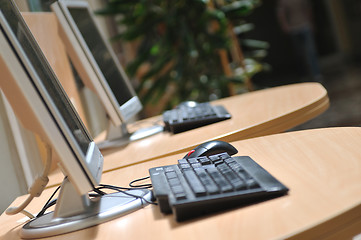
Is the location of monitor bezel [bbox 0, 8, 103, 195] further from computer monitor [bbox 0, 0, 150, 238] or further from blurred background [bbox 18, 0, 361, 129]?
blurred background [bbox 18, 0, 361, 129]

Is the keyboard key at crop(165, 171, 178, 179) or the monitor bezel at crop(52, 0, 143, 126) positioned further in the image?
the monitor bezel at crop(52, 0, 143, 126)

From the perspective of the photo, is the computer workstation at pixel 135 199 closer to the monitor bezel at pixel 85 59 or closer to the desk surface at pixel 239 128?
the desk surface at pixel 239 128

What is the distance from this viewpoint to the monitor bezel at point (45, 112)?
0.76 m

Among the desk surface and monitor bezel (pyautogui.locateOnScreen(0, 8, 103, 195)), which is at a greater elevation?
monitor bezel (pyautogui.locateOnScreen(0, 8, 103, 195))

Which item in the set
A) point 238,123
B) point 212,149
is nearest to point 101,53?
point 238,123

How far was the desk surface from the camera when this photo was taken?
1379mm

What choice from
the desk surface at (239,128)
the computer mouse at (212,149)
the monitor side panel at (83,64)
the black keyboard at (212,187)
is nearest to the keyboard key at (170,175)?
the black keyboard at (212,187)

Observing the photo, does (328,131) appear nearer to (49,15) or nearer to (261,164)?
(261,164)

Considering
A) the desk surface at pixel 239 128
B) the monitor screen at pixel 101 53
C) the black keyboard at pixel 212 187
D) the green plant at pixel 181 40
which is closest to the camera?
the black keyboard at pixel 212 187

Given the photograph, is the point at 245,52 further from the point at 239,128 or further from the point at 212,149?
the point at 212,149

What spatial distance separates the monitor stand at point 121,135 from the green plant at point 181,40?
4.33 ft

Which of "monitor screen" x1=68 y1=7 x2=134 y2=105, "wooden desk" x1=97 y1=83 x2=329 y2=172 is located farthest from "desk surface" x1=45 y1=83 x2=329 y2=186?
"monitor screen" x1=68 y1=7 x2=134 y2=105

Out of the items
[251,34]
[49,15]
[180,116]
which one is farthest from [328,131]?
[251,34]

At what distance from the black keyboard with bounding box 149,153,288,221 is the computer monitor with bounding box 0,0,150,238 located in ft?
0.30
